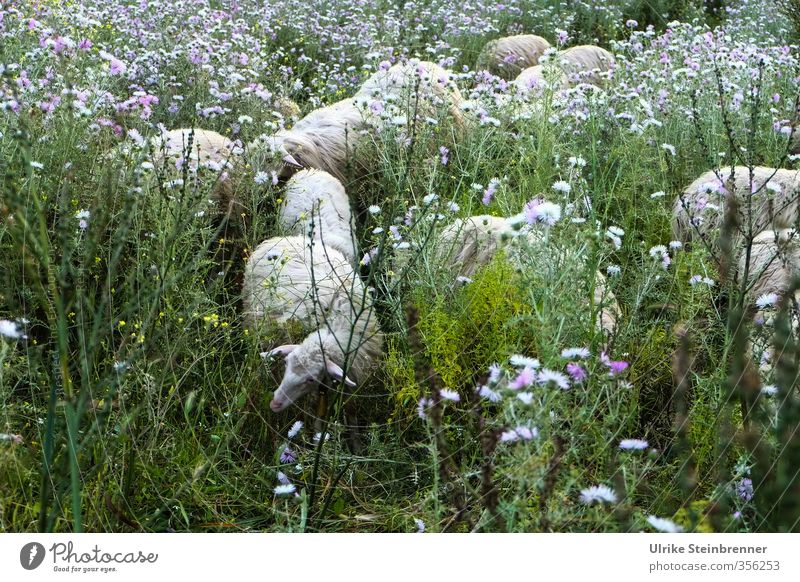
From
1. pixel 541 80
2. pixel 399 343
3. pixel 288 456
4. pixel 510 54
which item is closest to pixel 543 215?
pixel 399 343

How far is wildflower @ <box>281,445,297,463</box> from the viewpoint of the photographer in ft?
9.33

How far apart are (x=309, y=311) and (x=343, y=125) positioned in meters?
2.59

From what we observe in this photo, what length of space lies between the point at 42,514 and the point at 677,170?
4.14 meters

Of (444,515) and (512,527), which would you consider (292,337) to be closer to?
(444,515)

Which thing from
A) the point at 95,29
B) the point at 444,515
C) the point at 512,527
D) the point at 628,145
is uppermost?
the point at 95,29

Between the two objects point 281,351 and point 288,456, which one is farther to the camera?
point 281,351

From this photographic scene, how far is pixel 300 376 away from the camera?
296 centimetres

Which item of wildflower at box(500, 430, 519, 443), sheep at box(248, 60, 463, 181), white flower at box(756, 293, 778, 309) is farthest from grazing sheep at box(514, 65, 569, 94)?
wildflower at box(500, 430, 519, 443)

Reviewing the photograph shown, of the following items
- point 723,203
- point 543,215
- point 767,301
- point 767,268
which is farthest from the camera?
point 723,203

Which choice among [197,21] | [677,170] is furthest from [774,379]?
[197,21]

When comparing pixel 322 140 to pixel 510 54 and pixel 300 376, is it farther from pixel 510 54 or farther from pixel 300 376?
pixel 510 54

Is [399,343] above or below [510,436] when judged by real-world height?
below

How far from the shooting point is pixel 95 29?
20.4 feet

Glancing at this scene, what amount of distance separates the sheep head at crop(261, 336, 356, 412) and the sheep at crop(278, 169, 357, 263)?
1.15 metres
